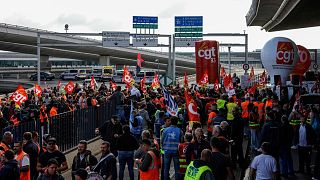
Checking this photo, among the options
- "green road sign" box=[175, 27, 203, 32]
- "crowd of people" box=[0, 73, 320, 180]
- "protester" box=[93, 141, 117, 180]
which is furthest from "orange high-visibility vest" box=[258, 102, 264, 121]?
"green road sign" box=[175, 27, 203, 32]

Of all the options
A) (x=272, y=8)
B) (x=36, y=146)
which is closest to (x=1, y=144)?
(x=36, y=146)

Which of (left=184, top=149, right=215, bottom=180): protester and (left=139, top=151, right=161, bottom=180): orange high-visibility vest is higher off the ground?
(left=184, top=149, right=215, bottom=180): protester

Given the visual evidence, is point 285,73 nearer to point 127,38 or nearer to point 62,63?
point 127,38

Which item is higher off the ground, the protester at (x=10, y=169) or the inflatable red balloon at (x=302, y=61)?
the inflatable red balloon at (x=302, y=61)

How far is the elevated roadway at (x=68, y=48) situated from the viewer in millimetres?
75438

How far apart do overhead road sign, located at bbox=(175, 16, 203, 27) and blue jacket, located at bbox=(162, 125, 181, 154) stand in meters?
32.6

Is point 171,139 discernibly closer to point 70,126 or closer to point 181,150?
point 181,150

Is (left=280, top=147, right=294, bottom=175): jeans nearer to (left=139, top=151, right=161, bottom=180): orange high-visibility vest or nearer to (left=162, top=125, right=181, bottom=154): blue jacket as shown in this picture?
(left=162, top=125, right=181, bottom=154): blue jacket

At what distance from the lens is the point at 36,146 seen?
1202 centimetres

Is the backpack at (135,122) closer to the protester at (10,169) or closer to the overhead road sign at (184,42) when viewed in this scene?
the protester at (10,169)

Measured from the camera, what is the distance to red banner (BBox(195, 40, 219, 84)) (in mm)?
33625

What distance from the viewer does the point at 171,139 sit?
1265cm

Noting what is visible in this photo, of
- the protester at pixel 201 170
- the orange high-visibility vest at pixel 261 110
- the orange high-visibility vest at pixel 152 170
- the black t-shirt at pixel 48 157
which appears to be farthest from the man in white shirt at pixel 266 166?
the orange high-visibility vest at pixel 261 110

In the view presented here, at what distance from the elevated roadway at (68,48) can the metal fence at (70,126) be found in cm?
3749
